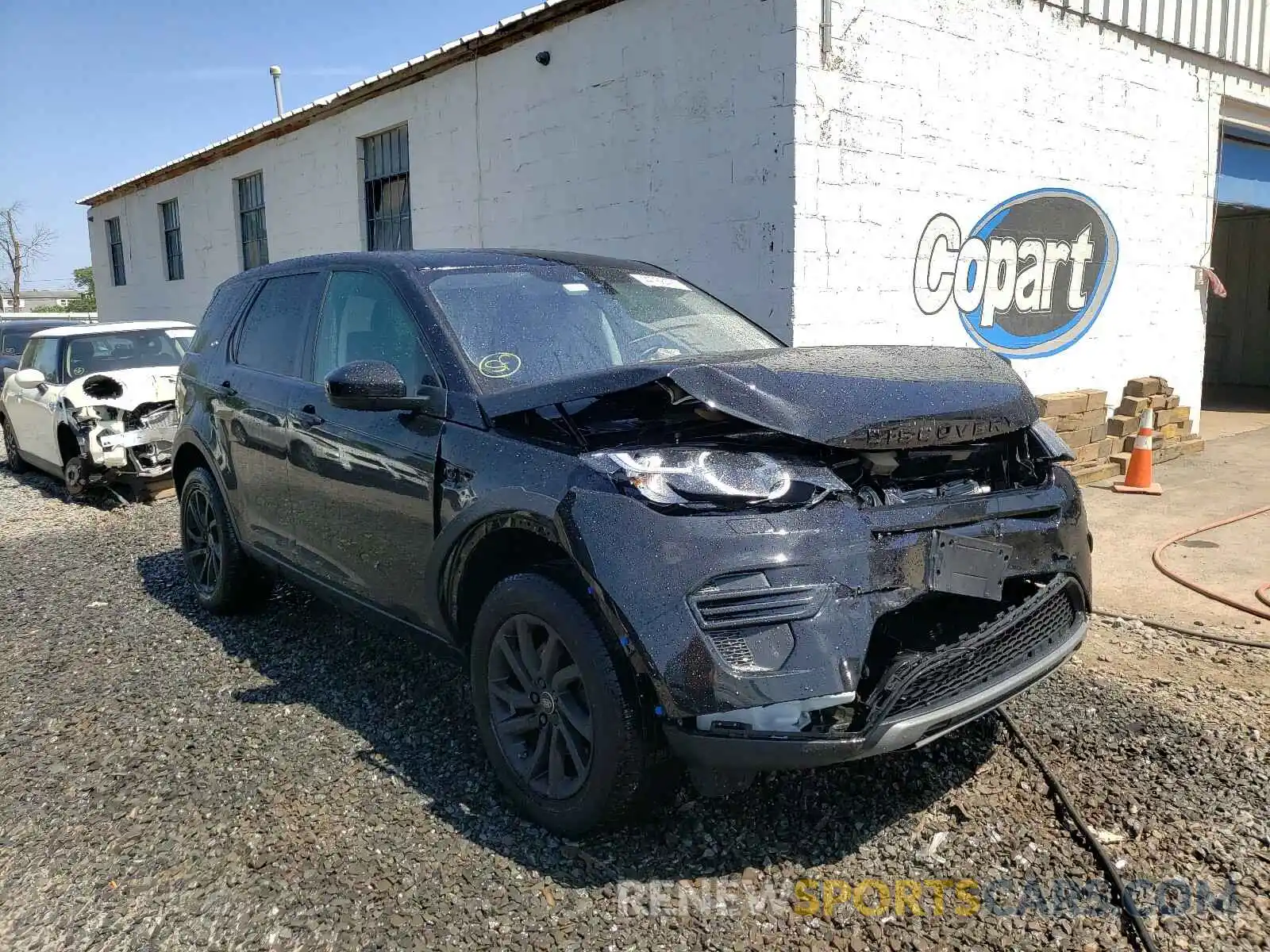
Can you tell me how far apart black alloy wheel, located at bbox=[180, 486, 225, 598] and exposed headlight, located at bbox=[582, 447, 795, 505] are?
9.81 ft

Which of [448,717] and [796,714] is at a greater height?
[796,714]

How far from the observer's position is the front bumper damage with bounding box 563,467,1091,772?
231cm

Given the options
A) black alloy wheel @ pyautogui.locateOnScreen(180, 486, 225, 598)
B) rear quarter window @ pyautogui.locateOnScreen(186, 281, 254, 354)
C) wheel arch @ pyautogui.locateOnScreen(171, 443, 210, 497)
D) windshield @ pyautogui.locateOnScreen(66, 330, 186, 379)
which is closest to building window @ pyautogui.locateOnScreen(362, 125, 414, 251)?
windshield @ pyautogui.locateOnScreen(66, 330, 186, 379)

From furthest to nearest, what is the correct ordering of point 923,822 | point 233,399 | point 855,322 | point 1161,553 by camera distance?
point 855,322 → point 1161,553 → point 233,399 → point 923,822

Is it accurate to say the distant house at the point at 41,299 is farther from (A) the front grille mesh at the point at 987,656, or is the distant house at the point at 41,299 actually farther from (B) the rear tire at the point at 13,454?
(A) the front grille mesh at the point at 987,656

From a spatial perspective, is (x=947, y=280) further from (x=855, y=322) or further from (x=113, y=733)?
(x=113, y=733)

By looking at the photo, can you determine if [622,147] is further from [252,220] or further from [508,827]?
[252,220]

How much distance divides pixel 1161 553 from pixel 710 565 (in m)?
4.70

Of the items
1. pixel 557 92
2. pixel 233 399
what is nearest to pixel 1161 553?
pixel 233 399

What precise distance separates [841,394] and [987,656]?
0.84 metres

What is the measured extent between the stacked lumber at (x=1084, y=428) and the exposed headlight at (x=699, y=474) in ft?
18.9

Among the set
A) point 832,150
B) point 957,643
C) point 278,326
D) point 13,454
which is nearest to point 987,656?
point 957,643

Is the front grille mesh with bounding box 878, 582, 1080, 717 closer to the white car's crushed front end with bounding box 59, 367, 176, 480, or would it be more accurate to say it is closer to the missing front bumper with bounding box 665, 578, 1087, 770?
the missing front bumper with bounding box 665, 578, 1087, 770

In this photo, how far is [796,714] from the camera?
231 cm
